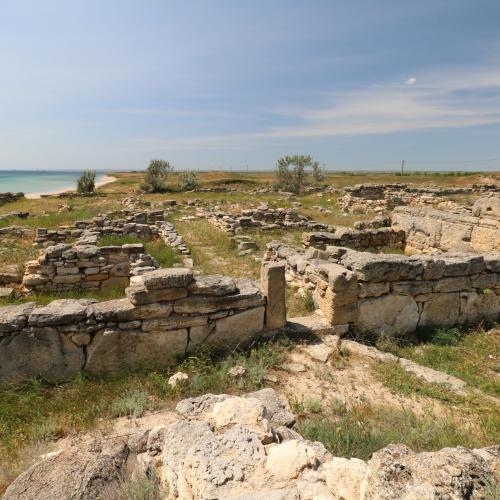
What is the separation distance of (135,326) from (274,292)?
6.76 feet

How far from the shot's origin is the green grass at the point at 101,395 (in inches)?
138

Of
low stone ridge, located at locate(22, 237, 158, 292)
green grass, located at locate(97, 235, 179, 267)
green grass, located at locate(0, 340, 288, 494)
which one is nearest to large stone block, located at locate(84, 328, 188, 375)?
green grass, located at locate(0, 340, 288, 494)

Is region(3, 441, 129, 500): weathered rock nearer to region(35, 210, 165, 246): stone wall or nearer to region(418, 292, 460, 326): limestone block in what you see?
region(418, 292, 460, 326): limestone block

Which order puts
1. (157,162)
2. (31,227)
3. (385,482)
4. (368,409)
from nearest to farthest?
(385,482)
(368,409)
(31,227)
(157,162)

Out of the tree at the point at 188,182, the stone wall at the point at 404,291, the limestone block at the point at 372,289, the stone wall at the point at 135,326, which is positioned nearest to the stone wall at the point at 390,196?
the stone wall at the point at 404,291

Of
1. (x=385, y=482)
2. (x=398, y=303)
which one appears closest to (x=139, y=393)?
(x=385, y=482)

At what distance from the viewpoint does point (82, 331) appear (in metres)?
4.46

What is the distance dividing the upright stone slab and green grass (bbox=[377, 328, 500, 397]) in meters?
1.78

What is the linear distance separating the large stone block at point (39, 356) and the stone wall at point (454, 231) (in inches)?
424

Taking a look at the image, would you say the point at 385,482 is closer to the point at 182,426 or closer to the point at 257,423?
the point at 257,423

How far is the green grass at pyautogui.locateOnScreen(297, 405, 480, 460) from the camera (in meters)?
3.01

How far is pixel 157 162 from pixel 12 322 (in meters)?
37.3

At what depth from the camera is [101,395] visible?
4.14 meters

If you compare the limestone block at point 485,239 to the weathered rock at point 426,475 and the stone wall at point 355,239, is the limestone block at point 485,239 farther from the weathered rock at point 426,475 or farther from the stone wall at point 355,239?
the weathered rock at point 426,475
